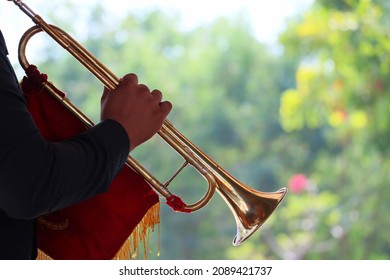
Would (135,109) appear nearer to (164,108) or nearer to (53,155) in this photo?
(164,108)

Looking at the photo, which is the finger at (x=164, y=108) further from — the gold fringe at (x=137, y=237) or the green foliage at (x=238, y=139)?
the green foliage at (x=238, y=139)

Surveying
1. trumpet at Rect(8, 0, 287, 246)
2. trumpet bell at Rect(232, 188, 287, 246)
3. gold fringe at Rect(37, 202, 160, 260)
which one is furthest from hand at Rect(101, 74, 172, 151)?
trumpet bell at Rect(232, 188, 287, 246)

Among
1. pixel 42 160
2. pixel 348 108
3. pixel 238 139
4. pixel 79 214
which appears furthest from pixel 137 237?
pixel 238 139

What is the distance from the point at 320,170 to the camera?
6324mm

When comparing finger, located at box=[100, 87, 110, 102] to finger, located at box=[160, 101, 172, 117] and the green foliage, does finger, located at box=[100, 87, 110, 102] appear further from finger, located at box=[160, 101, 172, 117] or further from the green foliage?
the green foliage

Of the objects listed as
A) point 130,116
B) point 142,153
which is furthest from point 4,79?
point 142,153

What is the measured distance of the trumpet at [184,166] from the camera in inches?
Result: 46.4

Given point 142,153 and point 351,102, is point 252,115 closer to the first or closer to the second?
point 142,153

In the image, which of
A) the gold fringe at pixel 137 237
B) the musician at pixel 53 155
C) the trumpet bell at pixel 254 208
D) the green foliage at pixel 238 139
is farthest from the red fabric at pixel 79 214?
the green foliage at pixel 238 139

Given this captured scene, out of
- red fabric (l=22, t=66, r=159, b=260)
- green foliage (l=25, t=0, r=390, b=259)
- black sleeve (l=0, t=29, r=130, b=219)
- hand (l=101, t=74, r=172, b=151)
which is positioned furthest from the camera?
green foliage (l=25, t=0, r=390, b=259)

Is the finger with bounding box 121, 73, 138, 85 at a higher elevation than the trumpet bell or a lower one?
higher

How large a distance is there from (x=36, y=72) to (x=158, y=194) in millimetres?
301

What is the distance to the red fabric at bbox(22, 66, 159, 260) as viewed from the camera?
114 cm

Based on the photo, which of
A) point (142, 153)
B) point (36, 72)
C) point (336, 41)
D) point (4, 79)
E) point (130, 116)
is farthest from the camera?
point (142, 153)
